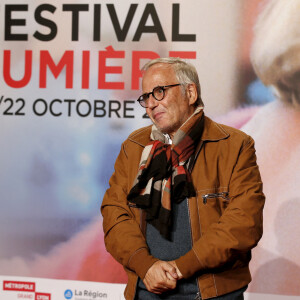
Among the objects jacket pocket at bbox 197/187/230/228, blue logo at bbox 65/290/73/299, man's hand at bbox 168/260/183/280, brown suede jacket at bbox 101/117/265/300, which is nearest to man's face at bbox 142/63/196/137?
brown suede jacket at bbox 101/117/265/300

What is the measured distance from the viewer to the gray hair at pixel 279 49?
309 cm

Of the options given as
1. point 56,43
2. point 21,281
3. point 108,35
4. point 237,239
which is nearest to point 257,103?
point 108,35

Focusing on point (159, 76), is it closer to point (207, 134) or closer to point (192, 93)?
point (192, 93)

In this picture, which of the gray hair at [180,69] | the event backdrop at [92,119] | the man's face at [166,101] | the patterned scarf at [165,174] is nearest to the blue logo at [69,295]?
the event backdrop at [92,119]

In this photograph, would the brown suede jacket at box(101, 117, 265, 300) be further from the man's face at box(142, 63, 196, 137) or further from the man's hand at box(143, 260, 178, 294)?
the man's face at box(142, 63, 196, 137)

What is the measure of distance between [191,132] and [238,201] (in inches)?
12.0

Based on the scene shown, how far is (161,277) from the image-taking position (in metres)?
1.68

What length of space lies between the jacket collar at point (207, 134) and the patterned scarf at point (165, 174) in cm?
3

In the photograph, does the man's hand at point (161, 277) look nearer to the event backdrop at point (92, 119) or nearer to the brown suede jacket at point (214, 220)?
the brown suede jacket at point (214, 220)

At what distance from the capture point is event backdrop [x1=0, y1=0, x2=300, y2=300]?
3.14 m

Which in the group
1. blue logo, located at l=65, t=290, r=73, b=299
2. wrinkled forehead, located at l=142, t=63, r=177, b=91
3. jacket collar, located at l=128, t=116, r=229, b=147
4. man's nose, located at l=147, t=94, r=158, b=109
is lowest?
blue logo, located at l=65, t=290, r=73, b=299

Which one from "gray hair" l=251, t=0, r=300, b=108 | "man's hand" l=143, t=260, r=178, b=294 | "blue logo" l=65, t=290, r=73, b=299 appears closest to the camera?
"man's hand" l=143, t=260, r=178, b=294

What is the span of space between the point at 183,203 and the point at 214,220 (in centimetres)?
12

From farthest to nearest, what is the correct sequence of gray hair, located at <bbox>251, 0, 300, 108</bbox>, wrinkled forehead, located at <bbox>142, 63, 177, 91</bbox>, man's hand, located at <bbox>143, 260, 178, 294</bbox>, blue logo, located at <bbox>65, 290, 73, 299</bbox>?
blue logo, located at <bbox>65, 290, 73, 299</bbox> < gray hair, located at <bbox>251, 0, 300, 108</bbox> < wrinkled forehead, located at <bbox>142, 63, 177, 91</bbox> < man's hand, located at <bbox>143, 260, 178, 294</bbox>
